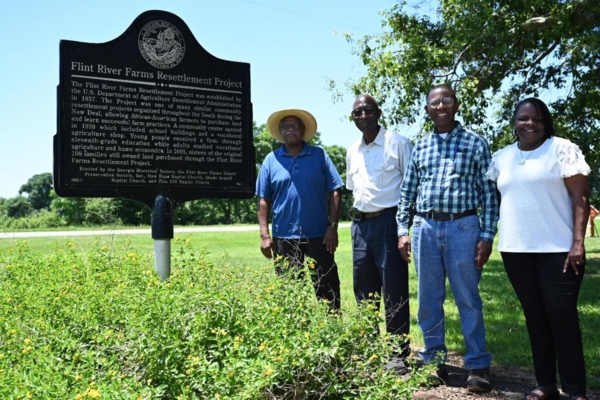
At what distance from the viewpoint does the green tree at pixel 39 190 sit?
71875mm

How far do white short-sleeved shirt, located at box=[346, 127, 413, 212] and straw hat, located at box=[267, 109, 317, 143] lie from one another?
89cm

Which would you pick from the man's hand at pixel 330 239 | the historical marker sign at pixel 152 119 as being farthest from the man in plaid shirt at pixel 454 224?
the historical marker sign at pixel 152 119

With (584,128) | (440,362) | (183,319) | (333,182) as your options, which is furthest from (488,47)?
(183,319)

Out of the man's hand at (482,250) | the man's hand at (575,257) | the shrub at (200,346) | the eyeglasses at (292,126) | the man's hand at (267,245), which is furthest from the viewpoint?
the eyeglasses at (292,126)

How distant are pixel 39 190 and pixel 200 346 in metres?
74.2

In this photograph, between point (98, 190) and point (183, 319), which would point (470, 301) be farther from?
point (98, 190)

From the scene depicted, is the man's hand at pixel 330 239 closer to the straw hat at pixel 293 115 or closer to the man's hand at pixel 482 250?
the straw hat at pixel 293 115

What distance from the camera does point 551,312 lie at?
169 inches

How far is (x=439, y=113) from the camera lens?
4750mm

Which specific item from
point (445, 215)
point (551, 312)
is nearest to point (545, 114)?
point (445, 215)

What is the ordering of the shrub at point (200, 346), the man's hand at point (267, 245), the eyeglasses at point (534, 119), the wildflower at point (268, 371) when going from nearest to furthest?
the wildflower at point (268, 371) < the shrub at point (200, 346) < the eyeglasses at point (534, 119) < the man's hand at point (267, 245)

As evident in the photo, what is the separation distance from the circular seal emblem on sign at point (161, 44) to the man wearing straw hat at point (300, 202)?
44.2 inches

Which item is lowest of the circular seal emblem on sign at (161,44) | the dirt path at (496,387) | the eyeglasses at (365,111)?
the dirt path at (496,387)

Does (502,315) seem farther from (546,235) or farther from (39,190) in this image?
(39,190)
